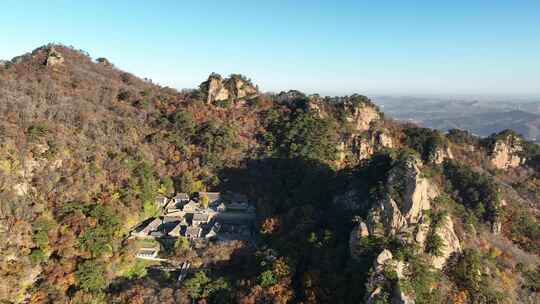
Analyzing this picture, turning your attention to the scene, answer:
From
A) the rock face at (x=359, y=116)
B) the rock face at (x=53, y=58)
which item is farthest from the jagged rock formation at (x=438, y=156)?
the rock face at (x=53, y=58)

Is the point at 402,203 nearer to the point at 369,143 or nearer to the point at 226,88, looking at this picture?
the point at 369,143

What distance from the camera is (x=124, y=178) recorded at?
34.3 m

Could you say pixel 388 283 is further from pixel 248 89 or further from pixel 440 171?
pixel 248 89

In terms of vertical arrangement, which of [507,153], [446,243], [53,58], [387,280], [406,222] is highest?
[53,58]

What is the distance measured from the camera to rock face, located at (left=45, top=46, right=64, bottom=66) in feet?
156

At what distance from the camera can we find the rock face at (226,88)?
2068 inches

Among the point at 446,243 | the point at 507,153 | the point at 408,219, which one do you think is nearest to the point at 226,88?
the point at 408,219

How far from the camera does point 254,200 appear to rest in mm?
37750

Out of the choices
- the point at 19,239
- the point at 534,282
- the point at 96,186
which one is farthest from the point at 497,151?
the point at 19,239

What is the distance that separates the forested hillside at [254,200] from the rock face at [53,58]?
218mm

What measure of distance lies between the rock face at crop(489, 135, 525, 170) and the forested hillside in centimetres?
20

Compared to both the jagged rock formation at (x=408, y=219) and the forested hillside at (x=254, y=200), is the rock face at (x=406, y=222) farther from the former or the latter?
the forested hillside at (x=254, y=200)

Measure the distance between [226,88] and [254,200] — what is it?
2331cm

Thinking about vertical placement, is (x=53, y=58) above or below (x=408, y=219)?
above
